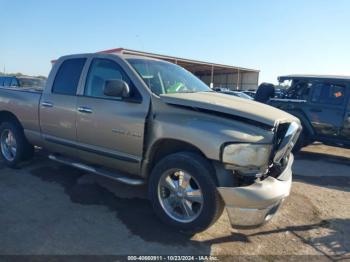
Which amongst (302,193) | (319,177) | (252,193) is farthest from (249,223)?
(319,177)

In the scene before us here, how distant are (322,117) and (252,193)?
5.50m

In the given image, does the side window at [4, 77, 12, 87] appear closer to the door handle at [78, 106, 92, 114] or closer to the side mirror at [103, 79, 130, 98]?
the door handle at [78, 106, 92, 114]

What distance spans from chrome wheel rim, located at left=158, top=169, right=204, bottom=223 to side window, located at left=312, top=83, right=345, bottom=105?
218 inches

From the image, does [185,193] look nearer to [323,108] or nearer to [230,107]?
[230,107]

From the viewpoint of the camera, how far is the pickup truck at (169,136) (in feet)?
10.3

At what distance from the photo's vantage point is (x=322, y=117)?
7711mm

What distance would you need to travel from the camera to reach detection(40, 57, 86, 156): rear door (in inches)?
181

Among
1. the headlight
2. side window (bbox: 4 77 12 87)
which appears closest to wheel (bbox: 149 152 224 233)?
the headlight

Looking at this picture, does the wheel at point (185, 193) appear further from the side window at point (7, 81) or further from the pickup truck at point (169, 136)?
the side window at point (7, 81)

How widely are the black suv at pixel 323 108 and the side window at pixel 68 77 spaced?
5.46 m

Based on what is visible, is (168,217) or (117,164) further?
(117,164)

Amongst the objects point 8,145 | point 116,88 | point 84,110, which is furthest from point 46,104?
point 116,88

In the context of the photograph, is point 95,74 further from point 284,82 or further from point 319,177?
point 284,82

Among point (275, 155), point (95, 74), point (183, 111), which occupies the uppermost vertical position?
point (95, 74)
